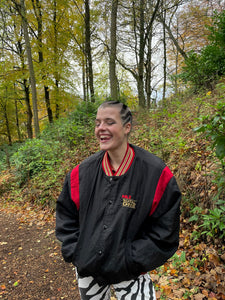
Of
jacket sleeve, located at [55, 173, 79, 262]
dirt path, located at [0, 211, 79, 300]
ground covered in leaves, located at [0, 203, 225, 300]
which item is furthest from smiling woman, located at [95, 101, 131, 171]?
dirt path, located at [0, 211, 79, 300]

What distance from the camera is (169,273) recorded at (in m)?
2.80

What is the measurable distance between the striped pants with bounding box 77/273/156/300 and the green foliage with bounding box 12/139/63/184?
5.59m

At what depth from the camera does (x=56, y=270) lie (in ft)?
11.7

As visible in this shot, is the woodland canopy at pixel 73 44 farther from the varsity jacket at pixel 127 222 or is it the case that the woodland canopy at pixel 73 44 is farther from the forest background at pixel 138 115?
the varsity jacket at pixel 127 222

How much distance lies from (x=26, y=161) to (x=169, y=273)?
21.2 feet

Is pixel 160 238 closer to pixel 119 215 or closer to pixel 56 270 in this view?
pixel 119 215

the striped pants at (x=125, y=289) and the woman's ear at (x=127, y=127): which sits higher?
the woman's ear at (x=127, y=127)

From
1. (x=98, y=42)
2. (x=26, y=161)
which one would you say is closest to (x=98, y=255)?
(x=26, y=161)

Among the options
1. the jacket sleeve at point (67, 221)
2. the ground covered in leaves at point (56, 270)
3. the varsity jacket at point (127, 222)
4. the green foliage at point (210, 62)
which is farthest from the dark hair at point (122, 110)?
the green foliage at point (210, 62)

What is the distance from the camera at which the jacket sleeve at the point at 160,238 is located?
1.38 metres

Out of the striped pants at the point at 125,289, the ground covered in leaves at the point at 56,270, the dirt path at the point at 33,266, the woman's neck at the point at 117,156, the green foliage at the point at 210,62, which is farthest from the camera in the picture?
the green foliage at the point at 210,62

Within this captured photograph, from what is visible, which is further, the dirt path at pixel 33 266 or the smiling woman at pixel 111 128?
the dirt path at pixel 33 266

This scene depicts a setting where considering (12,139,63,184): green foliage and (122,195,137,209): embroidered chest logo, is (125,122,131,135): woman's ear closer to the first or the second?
(122,195,137,209): embroidered chest logo

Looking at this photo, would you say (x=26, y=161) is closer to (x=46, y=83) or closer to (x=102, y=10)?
(x=46, y=83)
